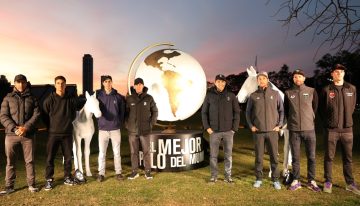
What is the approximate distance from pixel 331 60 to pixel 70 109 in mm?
101417

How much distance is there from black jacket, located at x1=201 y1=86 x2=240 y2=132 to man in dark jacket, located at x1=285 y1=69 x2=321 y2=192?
44.6 inches

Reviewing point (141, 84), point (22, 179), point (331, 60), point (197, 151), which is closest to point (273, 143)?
point (197, 151)

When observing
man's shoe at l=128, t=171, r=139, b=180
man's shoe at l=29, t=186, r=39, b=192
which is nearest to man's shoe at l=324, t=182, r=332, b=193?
man's shoe at l=128, t=171, r=139, b=180

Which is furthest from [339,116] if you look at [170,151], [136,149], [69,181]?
[69,181]

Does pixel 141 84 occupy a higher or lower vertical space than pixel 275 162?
higher

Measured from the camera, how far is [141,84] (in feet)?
26.9

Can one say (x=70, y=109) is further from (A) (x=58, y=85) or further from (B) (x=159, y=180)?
(B) (x=159, y=180)

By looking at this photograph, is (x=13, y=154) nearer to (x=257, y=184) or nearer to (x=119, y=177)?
(x=119, y=177)

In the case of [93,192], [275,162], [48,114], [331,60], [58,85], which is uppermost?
[331,60]

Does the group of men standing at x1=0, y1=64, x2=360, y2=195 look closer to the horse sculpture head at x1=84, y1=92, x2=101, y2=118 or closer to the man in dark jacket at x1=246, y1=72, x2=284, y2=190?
the man in dark jacket at x1=246, y1=72, x2=284, y2=190

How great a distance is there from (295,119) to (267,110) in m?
0.58

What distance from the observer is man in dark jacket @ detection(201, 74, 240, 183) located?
297 inches

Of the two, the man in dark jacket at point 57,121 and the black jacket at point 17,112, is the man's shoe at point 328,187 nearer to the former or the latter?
the man in dark jacket at point 57,121

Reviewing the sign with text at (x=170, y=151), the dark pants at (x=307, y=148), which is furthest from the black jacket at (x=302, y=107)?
the sign with text at (x=170, y=151)
